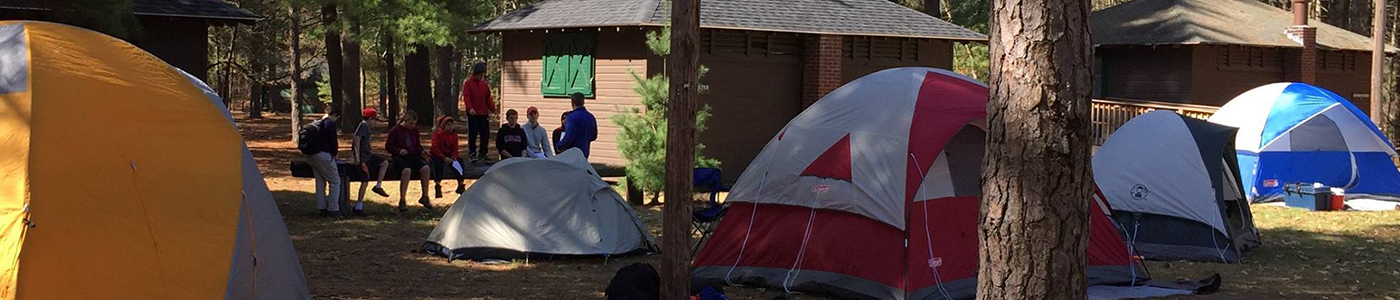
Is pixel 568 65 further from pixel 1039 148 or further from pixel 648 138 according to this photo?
pixel 1039 148

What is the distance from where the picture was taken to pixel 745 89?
66.5ft

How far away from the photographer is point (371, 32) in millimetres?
23172

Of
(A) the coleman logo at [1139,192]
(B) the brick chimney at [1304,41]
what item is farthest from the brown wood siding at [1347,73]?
(A) the coleman logo at [1139,192]

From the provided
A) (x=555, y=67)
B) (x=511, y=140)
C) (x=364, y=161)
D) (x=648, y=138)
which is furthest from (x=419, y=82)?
(x=364, y=161)

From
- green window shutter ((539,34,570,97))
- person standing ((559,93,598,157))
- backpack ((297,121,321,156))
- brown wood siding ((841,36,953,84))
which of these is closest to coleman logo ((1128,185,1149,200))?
person standing ((559,93,598,157))

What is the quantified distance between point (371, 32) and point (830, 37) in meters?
7.88

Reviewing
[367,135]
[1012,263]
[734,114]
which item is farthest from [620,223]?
[734,114]

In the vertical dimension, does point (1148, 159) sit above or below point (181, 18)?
below

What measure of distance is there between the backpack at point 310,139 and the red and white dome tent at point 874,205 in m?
5.48

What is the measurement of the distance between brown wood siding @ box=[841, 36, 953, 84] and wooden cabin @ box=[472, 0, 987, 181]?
0.07 ft

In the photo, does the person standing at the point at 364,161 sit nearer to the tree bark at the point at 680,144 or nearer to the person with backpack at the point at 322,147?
the person with backpack at the point at 322,147

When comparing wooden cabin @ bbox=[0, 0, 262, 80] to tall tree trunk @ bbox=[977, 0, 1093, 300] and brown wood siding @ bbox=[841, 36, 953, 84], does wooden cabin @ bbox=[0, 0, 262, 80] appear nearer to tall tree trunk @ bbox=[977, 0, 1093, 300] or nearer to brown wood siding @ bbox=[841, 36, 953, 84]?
brown wood siding @ bbox=[841, 36, 953, 84]

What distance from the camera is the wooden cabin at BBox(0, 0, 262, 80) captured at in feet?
62.3

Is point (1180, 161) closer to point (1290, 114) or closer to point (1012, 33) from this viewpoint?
Result: point (1290, 114)
